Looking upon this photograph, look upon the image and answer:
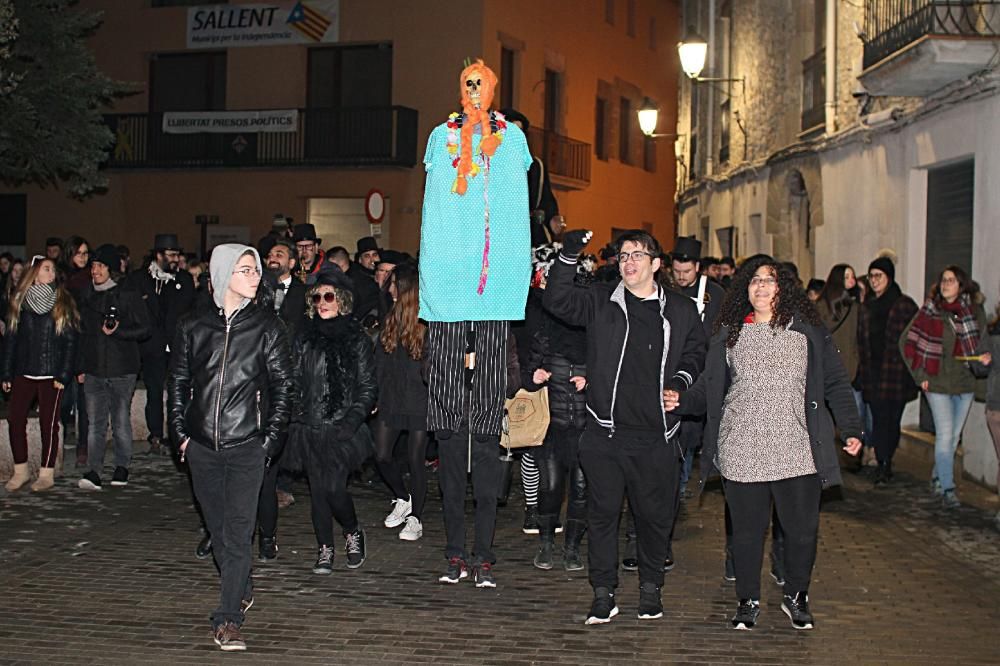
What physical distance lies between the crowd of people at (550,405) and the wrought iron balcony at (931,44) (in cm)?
377

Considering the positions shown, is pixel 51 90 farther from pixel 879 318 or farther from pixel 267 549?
pixel 267 549

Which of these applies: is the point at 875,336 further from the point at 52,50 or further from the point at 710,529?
the point at 52,50

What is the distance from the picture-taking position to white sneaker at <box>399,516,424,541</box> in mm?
9734

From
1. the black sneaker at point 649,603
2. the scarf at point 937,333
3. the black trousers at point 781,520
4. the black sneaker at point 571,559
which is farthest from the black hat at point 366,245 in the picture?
the black trousers at point 781,520

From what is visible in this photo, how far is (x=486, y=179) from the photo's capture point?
311 inches

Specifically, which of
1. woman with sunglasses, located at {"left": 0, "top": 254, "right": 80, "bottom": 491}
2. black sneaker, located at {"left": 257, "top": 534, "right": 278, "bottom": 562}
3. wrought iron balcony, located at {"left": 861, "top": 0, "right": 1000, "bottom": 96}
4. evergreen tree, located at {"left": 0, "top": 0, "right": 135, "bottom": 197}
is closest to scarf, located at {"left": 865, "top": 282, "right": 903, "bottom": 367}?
wrought iron balcony, located at {"left": 861, "top": 0, "right": 1000, "bottom": 96}

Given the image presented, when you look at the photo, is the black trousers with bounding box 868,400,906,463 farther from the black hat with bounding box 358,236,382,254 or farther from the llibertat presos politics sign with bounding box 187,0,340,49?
the llibertat presos politics sign with bounding box 187,0,340,49

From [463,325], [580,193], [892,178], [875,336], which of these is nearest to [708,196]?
[580,193]

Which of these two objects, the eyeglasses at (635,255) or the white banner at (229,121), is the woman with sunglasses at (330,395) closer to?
the eyeglasses at (635,255)

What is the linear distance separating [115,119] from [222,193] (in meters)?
3.25

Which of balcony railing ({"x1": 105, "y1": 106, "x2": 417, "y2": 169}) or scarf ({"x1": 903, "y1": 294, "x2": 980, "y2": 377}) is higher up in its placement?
balcony railing ({"x1": 105, "y1": 106, "x2": 417, "y2": 169})

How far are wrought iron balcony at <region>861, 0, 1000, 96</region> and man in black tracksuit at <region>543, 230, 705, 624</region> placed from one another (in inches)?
290

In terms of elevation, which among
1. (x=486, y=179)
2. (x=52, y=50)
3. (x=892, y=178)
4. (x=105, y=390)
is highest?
(x=52, y=50)

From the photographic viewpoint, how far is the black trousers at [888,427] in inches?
520
